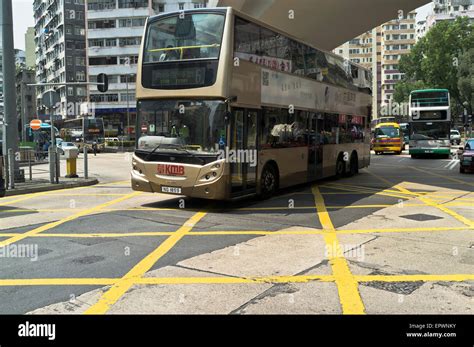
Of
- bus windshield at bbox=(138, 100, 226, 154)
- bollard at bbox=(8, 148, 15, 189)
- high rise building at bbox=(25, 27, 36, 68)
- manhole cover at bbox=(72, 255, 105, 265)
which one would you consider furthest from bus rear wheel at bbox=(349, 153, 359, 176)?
high rise building at bbox=(25, 27, 36, 68)

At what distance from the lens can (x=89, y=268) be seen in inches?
243

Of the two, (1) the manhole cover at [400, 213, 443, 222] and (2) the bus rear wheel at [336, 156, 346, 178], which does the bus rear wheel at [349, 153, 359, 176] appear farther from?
(1) the manhole cover at [400, 213, 443, 222]

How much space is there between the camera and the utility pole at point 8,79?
15.5 meters

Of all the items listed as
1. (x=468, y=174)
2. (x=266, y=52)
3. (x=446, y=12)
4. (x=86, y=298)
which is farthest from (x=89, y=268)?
(x=446, y=12)

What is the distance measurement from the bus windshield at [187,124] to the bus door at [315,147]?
4.85m

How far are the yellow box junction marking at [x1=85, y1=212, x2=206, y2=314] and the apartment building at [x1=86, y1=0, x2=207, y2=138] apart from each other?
226 feet

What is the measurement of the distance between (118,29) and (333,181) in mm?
66556

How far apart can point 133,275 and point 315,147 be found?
10.1 meters

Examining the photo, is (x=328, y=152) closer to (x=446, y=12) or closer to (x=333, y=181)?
(x=333, y=181)

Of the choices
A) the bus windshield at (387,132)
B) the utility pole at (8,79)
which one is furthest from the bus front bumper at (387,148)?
the utility pole at (8,79)

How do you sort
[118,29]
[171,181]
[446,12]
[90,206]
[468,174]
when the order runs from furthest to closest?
1. [446,12]
2. [118,29]
3. [468,174]
4. [90,206]
5. [171,181]

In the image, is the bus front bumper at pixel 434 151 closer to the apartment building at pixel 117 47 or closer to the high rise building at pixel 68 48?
the apartment building at pixel 117 47

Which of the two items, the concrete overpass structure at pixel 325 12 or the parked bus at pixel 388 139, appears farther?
the parked bus at pixel 388 139

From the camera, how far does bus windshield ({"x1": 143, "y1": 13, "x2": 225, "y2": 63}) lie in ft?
34.3
